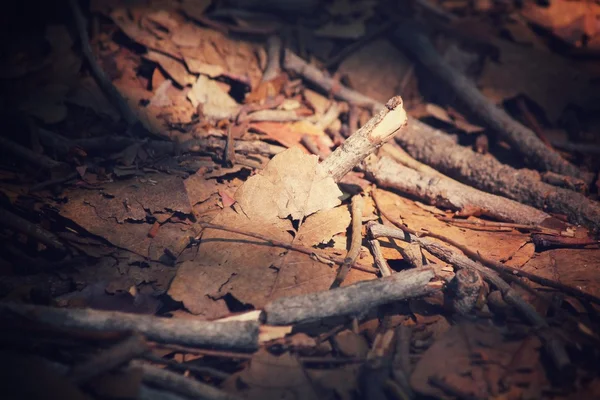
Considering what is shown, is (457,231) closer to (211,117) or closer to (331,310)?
(331,310)

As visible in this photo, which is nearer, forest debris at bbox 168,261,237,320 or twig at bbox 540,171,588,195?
forest debris at bbox 168,261,237,320

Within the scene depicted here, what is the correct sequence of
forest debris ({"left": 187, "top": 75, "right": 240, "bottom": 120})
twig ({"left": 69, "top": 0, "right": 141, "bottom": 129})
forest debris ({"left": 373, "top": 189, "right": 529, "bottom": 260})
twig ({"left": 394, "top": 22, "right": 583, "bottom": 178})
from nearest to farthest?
forest debris ({"left": 373, "top": 189, "right": 529, "bottom": 260})
twig ({"left": 69, "top": 0, "right": 141, "bottom": 129})
twig ({"left": 394, "top": 22, "right": 583, "bottom": 178})
forest debris ({"left": 187, "top": 75, "right": 240, "bottom": 120})

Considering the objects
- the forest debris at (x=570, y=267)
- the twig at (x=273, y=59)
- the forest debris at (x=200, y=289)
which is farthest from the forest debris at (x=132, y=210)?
the forest debris at (x=570, y=267)

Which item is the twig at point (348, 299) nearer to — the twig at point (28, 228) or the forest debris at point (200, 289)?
the forest debris at point (200, 289)

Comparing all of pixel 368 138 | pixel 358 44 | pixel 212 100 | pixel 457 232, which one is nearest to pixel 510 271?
pixel 457 232

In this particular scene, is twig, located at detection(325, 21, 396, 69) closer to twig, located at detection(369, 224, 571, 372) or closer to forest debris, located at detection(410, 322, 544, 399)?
twig, located at detection(369, 224, 571, 372)

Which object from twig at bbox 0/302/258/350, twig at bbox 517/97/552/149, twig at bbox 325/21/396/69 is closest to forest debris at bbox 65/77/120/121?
twig at bbox 0/302/258/350
